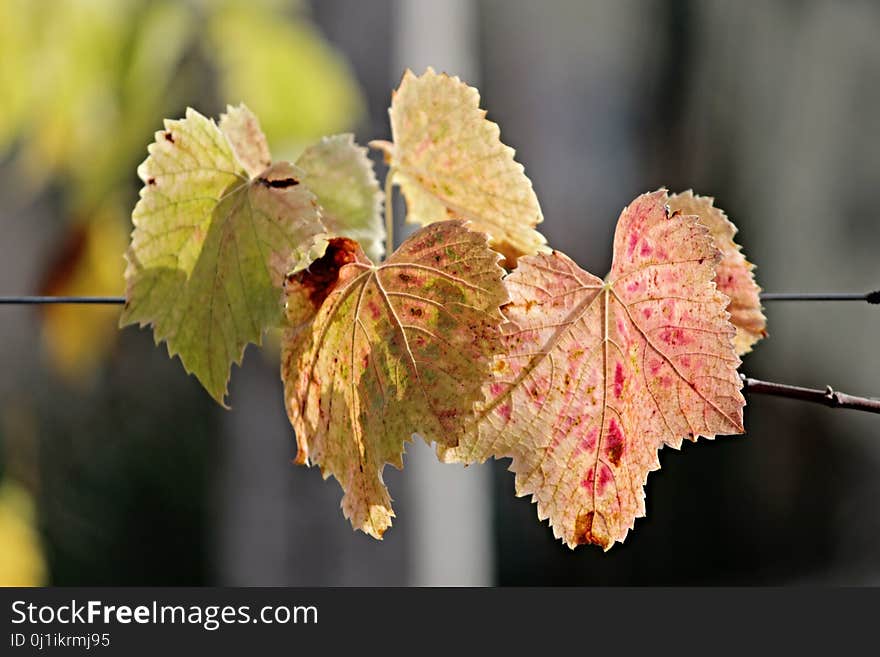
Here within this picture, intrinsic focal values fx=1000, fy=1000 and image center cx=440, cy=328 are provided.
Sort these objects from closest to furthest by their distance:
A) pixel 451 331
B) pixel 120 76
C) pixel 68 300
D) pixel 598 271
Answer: pixel 451 331
pixel 68 300
pixel 120 76
pixel 598 271

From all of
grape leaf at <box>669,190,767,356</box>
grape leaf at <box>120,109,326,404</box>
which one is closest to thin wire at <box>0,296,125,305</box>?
grape leaf at <box>120,109,326,404</box>

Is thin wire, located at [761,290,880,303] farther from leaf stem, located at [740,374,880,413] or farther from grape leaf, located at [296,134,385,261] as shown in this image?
grape leaf, located at [296,134,385,261]

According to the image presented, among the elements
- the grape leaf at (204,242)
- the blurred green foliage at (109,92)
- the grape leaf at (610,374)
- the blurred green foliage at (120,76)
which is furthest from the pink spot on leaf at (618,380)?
the blurred green foliage at (109,92)

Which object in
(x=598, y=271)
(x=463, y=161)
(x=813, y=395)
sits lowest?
(x=813, y=395)

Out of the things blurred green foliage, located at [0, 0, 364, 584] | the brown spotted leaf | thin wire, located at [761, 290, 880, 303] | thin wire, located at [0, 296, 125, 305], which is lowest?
thin wire, located at [761, 290, 880, 303]

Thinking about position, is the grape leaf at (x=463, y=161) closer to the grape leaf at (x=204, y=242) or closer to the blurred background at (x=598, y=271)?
the grape leaf at (x=204, y=242)

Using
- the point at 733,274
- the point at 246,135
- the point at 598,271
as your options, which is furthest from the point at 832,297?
the point at 598,271

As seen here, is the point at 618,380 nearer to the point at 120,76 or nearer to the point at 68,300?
the point at 68,300
